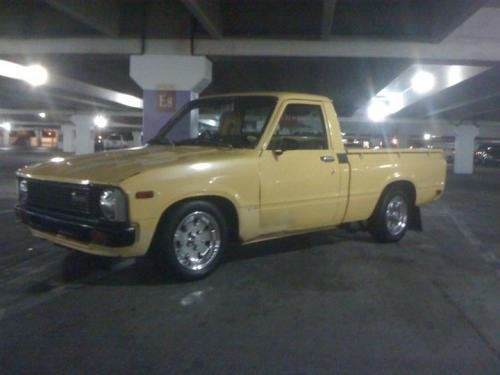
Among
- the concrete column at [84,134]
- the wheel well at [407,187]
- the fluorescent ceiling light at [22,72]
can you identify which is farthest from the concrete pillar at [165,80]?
the concrete column at [84,134]

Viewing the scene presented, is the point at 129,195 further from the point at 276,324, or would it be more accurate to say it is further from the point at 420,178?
the point at 420,178

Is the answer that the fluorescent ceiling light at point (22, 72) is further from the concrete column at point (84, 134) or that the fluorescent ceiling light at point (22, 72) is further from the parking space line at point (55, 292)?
the concrete column at point (84, 134)

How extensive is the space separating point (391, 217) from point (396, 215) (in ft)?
0.40

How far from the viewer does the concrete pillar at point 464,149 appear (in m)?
34.6

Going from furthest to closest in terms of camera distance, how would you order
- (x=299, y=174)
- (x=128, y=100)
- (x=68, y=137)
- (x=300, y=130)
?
(x=68, y=137), (x=128, y=100), (x=300, y=130), (x=299, y=174)

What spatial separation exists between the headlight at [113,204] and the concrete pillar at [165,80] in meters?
7.35

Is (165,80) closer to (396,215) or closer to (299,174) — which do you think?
(396,215)

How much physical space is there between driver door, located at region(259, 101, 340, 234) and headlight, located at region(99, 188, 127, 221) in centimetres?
164

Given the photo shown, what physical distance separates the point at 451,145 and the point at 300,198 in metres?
49.3

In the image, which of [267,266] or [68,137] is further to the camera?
[68,137]

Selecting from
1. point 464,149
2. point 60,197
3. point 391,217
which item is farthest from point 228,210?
point 464,149

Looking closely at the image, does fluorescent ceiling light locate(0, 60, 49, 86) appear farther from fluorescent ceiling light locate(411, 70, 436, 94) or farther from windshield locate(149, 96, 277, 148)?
windshield locate(149, 96, 277, 148)

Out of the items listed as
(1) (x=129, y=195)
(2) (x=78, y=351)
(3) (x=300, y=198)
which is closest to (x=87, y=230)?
(1) (x=129, y=195)

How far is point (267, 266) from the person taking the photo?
662cm
